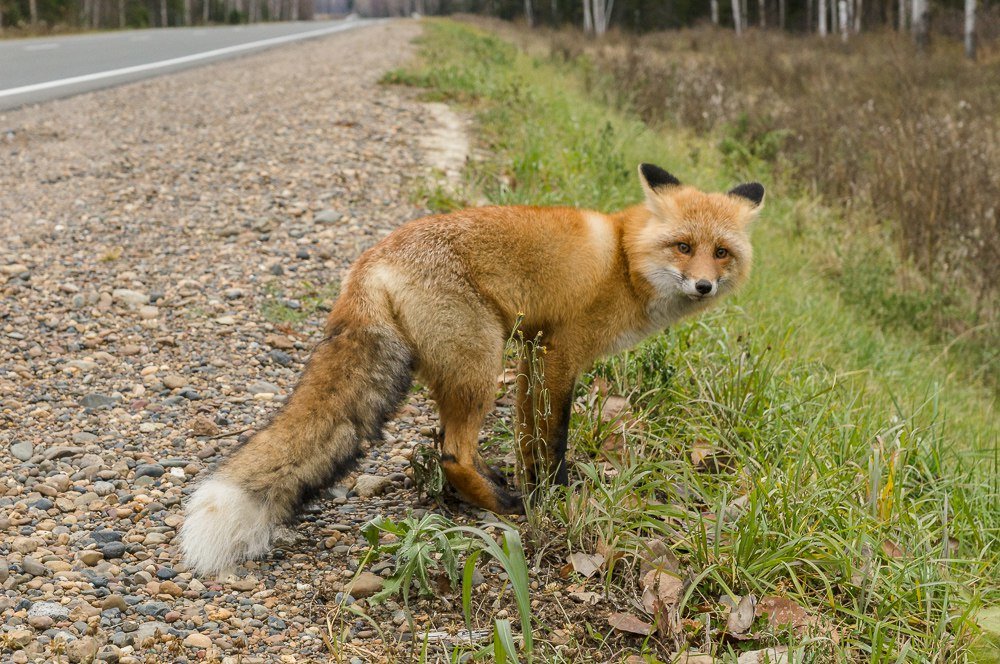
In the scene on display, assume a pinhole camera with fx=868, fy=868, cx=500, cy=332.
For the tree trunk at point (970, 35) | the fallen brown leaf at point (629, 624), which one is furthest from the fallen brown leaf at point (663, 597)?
the tree trunk at point (970, 35)

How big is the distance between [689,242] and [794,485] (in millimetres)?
1155

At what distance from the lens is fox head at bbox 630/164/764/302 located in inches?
151

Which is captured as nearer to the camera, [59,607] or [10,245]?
[59,607]

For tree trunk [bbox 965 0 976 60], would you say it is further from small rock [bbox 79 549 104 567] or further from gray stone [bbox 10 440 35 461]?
small rock [bbox 79 549 104 567]

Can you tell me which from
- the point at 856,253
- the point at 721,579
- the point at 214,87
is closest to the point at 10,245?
the point at 721,579

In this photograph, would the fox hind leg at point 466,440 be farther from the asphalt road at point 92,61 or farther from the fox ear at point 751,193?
the asphalt road at point 92,61

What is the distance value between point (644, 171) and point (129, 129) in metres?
6.71

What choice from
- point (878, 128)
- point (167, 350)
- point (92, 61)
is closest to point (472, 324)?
point (167, 350)

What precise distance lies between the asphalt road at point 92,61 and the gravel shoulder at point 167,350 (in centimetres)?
256

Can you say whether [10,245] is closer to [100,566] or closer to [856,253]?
[100,566]

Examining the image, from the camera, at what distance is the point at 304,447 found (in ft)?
10.1

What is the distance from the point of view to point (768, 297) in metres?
6.69

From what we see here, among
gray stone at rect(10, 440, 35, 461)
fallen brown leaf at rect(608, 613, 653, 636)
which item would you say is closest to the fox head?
fallen brown leaf at rect(608, 613, 653, 636)

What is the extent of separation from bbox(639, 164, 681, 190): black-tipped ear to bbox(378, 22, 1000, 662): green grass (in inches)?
38.0
